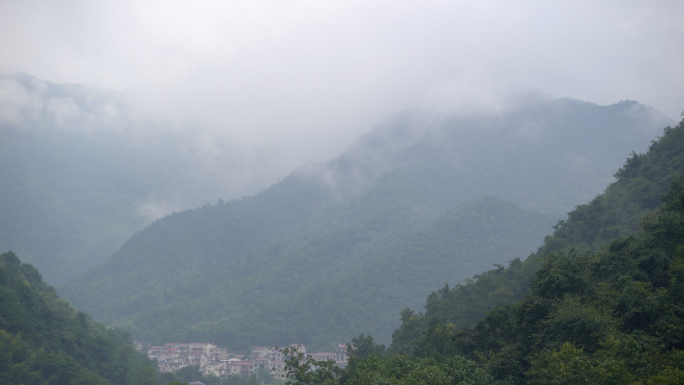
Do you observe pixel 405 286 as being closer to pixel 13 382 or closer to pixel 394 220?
pixel 394 220

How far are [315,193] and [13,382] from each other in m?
158

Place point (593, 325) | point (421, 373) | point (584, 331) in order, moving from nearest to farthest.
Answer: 1. point (593, 325)
2. point (584, 331)
3. point (421, 373)

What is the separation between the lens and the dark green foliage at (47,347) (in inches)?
1652

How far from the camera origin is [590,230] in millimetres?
45875

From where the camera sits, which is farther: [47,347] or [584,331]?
[47,347]

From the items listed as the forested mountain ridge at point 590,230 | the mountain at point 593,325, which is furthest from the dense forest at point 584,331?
the forested mountain ridge at point 590,230

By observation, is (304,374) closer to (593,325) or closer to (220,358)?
(593,325)

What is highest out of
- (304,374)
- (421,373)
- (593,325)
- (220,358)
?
(220,358)

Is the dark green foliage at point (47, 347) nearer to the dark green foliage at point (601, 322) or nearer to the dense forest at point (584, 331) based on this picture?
the dense forest at point (584, 331)

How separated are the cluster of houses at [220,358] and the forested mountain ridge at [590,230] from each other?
136ft

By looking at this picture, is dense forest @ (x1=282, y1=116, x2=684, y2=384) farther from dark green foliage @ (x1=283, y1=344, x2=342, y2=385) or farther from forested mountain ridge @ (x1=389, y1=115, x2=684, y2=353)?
forested mountain ridge @ (x1=389, y1=115, x2=684, y2=353)

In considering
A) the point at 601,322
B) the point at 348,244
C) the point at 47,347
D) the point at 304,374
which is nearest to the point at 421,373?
the point at 601,322

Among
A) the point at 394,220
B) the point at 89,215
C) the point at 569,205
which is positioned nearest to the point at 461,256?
the point at 394,220

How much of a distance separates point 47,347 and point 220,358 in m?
55.0
